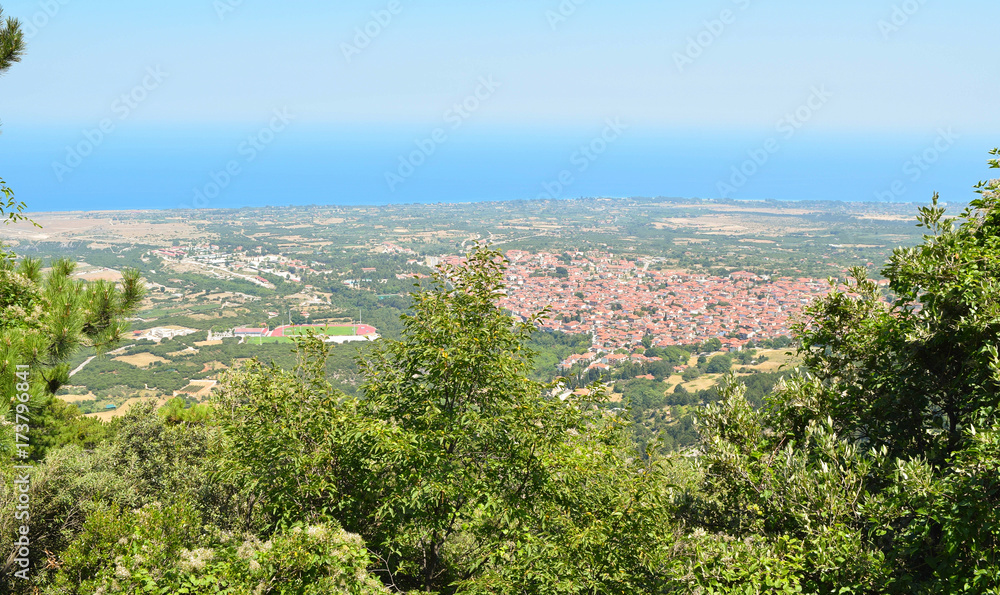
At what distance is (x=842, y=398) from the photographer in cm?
441

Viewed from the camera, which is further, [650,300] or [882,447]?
[650,300]

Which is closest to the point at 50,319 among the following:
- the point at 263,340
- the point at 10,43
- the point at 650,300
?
the point at 10,43

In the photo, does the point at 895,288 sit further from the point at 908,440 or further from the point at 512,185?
the point at 512,185

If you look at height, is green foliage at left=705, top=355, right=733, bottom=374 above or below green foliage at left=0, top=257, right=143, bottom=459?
below

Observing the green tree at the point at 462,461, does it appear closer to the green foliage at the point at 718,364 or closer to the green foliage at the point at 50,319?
the green foliage at the point at 50,319

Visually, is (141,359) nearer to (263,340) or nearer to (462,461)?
(263,340)

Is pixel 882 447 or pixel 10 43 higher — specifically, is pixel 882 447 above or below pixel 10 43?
below

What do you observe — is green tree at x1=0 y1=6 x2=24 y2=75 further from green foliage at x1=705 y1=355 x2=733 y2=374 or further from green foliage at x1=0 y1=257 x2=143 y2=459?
green foliage at x1=705 y1=355 x2=733 y2=374

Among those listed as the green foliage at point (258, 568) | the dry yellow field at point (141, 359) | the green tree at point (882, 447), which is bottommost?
the dry yellow field at point (141, 359)

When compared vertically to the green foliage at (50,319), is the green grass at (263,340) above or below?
below

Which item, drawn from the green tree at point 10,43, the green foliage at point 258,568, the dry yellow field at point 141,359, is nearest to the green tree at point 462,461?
the green foliage at point 258,568

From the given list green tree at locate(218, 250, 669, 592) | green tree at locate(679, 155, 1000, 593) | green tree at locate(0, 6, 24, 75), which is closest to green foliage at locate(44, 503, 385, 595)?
green tree at locate(218, 250, 669, 592)

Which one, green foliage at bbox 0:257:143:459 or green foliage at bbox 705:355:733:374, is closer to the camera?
green foliage at bbox 0:257:143:459

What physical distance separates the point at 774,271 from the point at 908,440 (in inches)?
3508
